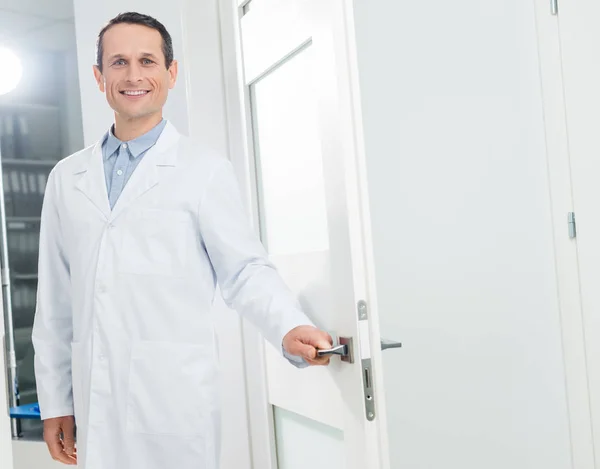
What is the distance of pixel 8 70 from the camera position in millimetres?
2621

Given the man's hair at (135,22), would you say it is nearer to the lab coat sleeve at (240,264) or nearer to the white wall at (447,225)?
the lab coat sleeve at (240,264)

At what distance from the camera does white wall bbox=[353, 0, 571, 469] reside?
7.09 ft

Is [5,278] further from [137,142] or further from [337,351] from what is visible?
[337,351]

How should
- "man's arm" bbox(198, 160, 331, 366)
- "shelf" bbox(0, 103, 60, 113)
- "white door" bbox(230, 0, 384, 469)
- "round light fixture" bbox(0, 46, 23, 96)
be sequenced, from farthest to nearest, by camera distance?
1. "shelf" bbox(0, 103, 60, 113)
2. "round light fixture" bbox(0, 46, 23, 96)
3. "man's arm" bbox(198, 160, 331, 366)
4. "white door" bbox(230, 0, 384, 469)

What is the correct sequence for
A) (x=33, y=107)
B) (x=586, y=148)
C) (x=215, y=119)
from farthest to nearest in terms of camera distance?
(x=33, y=107)
(x=586, y=148)
(x=215, y=119)

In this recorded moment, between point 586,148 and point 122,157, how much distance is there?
1239mm

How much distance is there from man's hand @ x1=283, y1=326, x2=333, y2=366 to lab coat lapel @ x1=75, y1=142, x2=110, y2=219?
448 mm

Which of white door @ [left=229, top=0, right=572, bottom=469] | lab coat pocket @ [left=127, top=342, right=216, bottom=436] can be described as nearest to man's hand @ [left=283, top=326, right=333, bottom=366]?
lab coat pocket @ [left=127, top=342, right=216, bottom=436]

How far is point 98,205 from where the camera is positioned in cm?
142

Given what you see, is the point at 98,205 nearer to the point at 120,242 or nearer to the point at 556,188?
the point at 120,242

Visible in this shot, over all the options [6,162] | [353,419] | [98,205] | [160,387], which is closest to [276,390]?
[160,387]

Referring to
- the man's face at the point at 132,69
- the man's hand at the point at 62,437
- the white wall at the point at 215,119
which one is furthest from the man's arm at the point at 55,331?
the white wall at the point at 215,119

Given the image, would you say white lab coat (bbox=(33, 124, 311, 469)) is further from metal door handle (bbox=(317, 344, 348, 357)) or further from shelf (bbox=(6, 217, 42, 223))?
shelf (bbox=(6, 217, 42, 223))

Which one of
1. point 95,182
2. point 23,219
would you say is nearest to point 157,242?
point 95,182
